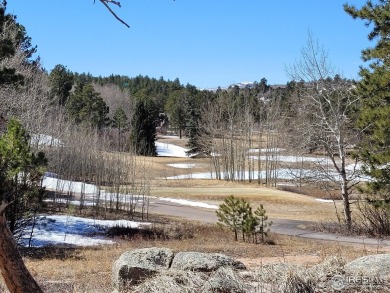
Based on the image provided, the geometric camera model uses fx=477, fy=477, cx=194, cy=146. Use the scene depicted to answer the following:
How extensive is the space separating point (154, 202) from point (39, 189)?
2273 cm

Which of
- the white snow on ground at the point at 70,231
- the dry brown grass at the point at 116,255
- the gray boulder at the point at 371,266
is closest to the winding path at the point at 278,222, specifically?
the dry brown grass at the point at 116,255

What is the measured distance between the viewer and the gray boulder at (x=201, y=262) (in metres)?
6.64

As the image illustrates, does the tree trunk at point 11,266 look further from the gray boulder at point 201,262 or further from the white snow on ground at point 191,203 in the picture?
the white snow on ground at point 191,203

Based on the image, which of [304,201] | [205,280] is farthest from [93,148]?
[205,280]

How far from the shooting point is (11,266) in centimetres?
392

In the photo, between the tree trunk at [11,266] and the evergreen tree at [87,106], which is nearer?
the tree trunk at [11,266]

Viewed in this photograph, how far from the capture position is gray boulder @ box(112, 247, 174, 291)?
694 cm

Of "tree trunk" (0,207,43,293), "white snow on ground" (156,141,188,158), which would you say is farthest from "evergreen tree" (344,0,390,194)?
"white snow on ground" (156,141,188,158)

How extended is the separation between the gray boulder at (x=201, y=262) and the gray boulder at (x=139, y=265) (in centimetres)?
19

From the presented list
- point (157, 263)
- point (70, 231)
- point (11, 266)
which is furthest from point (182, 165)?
point (11, 266)

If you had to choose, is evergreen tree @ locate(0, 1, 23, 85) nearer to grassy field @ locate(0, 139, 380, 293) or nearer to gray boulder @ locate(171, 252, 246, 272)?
grassy field @ locate(0, 139, 380, 293)

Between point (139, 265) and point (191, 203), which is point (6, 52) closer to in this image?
point (139, 265)

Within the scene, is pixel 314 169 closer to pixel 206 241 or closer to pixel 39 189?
pixel 206 241

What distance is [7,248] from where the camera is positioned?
390cm
